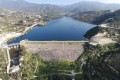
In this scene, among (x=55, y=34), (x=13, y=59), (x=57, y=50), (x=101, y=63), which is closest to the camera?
(x=101, y=63)

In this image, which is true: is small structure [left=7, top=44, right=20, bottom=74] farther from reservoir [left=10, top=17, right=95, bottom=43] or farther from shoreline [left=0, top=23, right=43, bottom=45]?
reservoir [left=10, top=17, right=95, bottom=43]

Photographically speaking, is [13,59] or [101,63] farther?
[13,59]

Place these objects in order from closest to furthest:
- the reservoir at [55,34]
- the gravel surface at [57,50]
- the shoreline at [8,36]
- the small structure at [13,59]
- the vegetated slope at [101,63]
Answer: the vegetated slope at [101,63] → the small structure at [13,59] → the gravel surface at [57,50] → the shoreline at [8,36] → the reservoir at [55,34]

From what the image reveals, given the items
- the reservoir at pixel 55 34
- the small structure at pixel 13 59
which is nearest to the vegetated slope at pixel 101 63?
the small structure at pixel 13 59

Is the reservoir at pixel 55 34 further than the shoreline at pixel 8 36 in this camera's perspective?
Yes

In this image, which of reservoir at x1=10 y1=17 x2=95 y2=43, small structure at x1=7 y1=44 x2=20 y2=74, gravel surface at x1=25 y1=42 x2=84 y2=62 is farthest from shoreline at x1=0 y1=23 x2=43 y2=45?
→ gravel surface at x1=25 y1=42 x2=84 y2=62

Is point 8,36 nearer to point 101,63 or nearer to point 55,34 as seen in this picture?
point 55,34

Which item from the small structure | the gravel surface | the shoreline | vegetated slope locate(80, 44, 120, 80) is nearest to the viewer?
vegetated slope locate(80, 44, 120, 80)

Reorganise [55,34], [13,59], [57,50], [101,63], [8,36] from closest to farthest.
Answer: [101,63]
[13,59]
[57,50]
[8,36]
[55,34]

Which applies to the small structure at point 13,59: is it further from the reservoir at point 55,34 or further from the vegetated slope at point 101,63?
the reservoir at point 55,34

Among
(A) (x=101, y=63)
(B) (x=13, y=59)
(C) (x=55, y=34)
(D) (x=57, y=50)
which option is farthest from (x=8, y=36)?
(A) (x=101, y=63)

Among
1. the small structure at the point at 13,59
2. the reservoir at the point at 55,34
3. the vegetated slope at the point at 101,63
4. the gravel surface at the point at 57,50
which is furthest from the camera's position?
the reservoir at the point at 55,34

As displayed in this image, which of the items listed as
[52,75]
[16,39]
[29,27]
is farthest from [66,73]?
[29,27]
